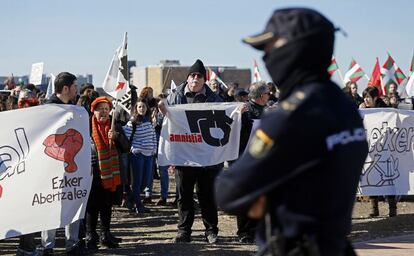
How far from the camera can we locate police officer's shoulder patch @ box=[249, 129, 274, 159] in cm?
324

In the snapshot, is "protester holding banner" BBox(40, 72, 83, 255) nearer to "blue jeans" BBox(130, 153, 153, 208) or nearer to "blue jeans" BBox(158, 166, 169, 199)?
"blue jeans" BBox(130, 153, 153, 208)

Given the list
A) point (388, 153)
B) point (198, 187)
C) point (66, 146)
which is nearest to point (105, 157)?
point (66, 146)

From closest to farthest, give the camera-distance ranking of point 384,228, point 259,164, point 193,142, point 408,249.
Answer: point 259,164 < point 408,249 < point 193,142 < point 384,228

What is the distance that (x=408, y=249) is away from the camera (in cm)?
955

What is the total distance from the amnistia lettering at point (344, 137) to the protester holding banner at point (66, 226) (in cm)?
587

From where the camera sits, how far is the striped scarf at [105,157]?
919 cm

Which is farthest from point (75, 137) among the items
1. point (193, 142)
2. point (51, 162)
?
point (193, 142)

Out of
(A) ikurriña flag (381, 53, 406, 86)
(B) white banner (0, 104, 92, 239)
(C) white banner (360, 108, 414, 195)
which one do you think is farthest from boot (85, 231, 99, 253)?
(A) ikurriña flag (381, 53, 406, 86)

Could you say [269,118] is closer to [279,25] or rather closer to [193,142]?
[279,25]

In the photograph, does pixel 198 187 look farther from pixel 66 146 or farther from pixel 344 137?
pixel 344 137

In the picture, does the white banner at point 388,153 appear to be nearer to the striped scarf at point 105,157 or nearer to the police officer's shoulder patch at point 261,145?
the striped scarf at point 105,157

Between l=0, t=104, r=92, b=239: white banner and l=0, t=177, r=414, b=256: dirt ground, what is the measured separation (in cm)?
86

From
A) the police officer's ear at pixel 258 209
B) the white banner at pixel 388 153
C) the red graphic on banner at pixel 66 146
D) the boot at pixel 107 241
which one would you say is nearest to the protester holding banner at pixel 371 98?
the white banner at pixel 388 153

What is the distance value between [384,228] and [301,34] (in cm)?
864
